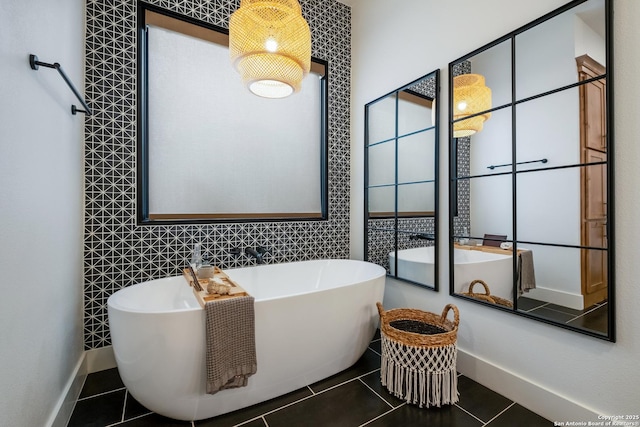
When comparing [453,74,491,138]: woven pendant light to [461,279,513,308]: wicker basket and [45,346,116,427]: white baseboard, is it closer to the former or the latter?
[461,279,513,308]: wicker basket

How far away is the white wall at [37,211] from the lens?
38.2 inches

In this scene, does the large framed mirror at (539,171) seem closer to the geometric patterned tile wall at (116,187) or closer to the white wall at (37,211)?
the geometric patterned tile wall at (116,187)

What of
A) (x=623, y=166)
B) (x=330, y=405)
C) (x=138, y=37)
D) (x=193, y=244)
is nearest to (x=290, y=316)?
(x=330, y=405)

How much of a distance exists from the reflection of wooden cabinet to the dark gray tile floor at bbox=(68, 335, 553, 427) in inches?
29.7

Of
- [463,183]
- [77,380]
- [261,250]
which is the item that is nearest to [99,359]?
[77,380]

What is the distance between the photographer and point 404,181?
2.46 meters

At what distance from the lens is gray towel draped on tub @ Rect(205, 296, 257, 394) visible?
4.57 feet

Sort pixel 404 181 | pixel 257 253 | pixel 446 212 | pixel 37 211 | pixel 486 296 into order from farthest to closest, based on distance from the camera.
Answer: pixel 404 181 → pixel 257 253 → pixel 446 212 → pixel 486 296 → pixel 37 211

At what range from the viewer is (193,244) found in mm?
2293

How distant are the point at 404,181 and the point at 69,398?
8.39 feet

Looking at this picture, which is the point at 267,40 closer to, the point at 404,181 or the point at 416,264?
the point at 404,181

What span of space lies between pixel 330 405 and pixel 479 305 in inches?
43.4

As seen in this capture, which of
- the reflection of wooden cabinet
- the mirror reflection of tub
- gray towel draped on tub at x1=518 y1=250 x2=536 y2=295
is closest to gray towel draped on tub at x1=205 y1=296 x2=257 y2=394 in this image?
the mirror reflection of tub

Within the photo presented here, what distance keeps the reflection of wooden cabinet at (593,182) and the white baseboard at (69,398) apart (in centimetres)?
257
